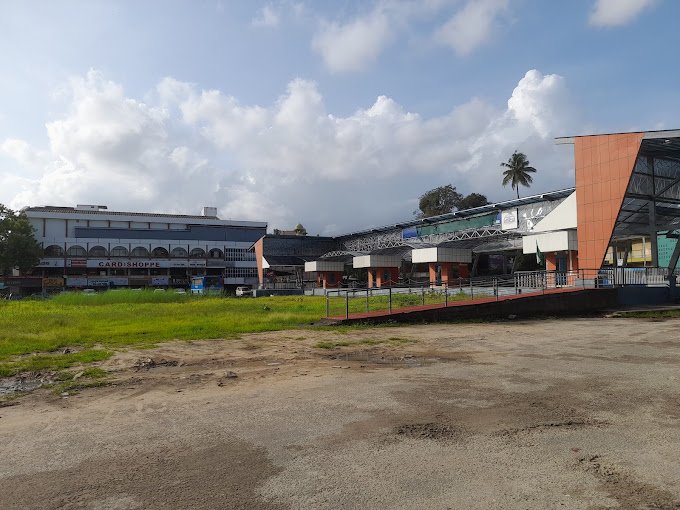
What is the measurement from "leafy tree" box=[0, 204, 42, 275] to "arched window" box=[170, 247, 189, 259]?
74.0ft

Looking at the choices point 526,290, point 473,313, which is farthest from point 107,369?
point 526,290

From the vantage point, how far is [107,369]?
11.0 m

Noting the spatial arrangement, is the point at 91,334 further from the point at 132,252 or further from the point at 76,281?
the point at 132,252

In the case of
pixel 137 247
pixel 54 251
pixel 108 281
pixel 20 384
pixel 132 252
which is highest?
pixel 137 247

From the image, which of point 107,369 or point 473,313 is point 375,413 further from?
point 473,313

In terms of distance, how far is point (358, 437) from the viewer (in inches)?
237

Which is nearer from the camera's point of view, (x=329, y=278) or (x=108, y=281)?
(x=329, y=278)

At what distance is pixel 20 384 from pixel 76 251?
89.4 meters

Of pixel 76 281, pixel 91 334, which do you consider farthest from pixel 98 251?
pixel 91 334

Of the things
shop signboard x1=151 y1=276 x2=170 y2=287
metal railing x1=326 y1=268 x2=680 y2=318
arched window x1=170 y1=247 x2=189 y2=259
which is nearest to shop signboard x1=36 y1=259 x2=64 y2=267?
shop signboard x1=151 y1=276 x2=170 y2=287

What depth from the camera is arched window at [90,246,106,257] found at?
89812 mm

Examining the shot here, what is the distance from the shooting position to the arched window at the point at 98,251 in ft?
295

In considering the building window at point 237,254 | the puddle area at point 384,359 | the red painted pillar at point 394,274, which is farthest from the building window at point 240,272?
the puddle area at point 384,359

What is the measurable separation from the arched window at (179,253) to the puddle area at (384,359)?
8701cm
